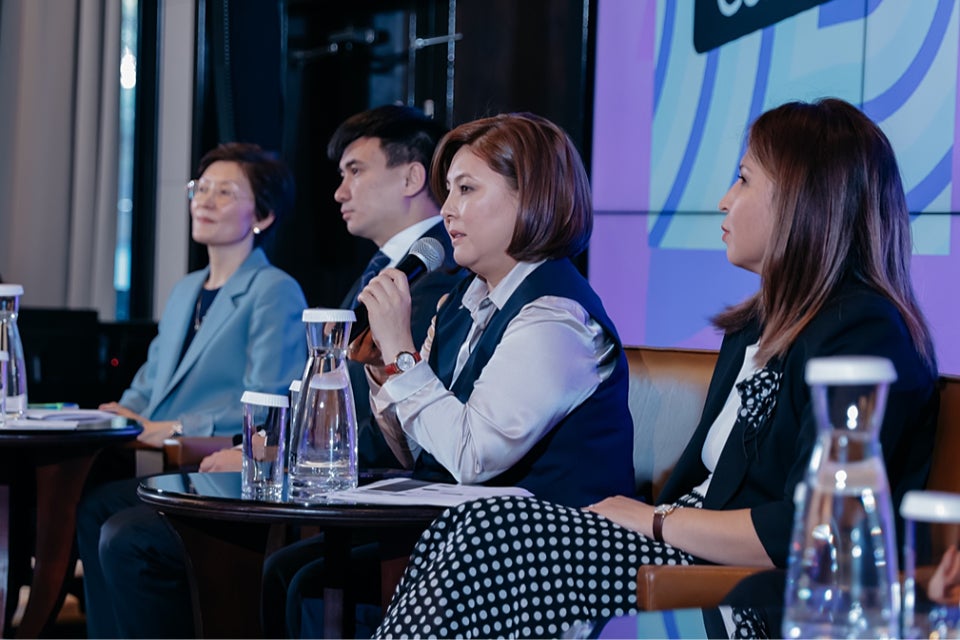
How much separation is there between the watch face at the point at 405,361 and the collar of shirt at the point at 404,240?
869mm

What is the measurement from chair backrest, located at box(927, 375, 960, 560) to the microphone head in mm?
1314

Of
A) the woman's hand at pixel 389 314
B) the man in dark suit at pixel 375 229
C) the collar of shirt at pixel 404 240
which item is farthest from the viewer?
the collar of shirt at pixel 404 240

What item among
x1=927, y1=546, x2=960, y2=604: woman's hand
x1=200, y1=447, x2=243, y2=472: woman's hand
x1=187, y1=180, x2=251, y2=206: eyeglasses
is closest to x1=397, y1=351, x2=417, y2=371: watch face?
x1=200, y1=447, x2=243, y2=472: woman's hand

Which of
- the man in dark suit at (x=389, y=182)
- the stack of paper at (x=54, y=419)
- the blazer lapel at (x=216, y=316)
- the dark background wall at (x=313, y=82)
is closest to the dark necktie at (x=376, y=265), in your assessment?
the man in dark suit at (x=389, y=182)

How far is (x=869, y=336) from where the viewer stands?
1872mm

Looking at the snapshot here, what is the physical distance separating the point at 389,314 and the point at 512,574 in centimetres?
79

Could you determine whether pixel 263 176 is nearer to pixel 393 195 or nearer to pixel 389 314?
pixel 393 195

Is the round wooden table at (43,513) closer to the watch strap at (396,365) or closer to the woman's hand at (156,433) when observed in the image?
the woman's hand at (156,433)

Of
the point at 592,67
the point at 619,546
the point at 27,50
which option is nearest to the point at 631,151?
the point at 592,67

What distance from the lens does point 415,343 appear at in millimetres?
2859

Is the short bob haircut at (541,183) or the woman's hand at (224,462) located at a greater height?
the short bob haircut at (541,183)

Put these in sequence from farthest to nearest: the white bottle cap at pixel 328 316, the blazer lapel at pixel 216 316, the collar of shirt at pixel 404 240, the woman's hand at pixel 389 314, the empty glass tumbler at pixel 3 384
→ the blazer lapel at pixel 216 316 < the collar of shirt at pixel 404 240 < the empty glass tumbler at pixel 3 384 < the woman's hand at pixel 389 314 < the white bottle cap at pixel 328 316

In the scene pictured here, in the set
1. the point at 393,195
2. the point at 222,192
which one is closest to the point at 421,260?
the point at 393,195

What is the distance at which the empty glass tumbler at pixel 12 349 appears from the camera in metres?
3.10
